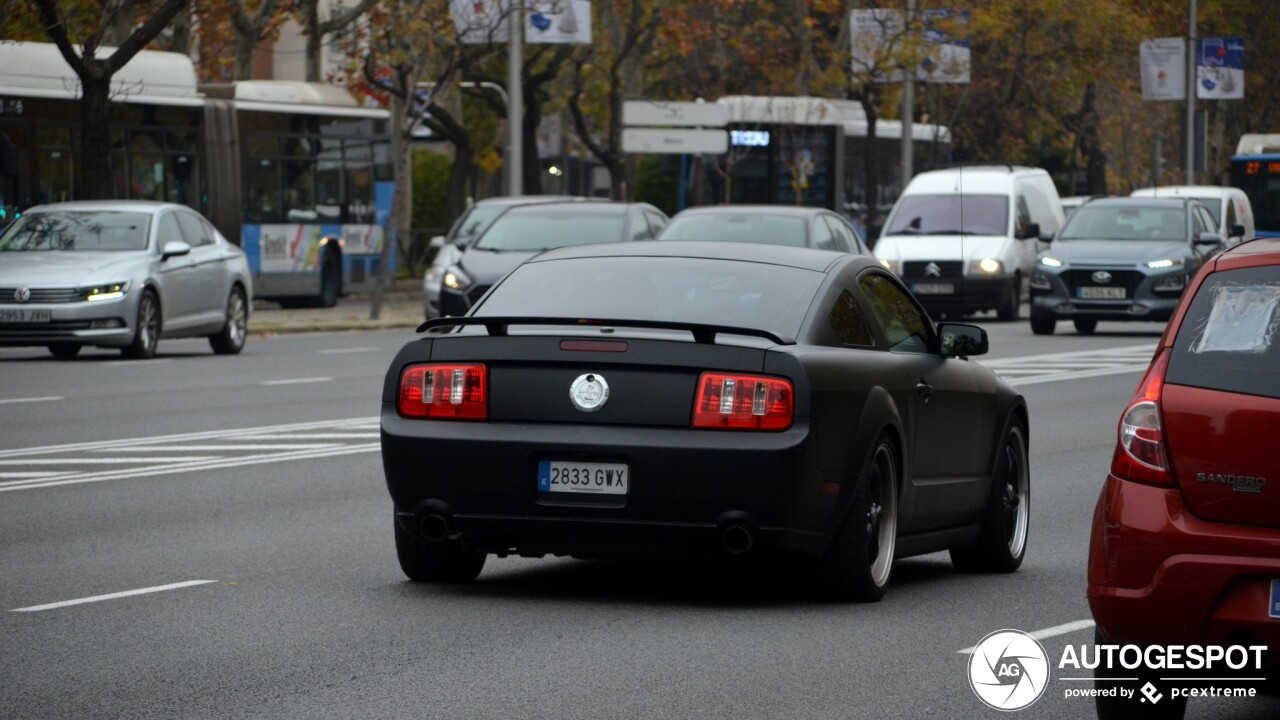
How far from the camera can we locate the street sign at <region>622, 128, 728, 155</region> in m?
42.5

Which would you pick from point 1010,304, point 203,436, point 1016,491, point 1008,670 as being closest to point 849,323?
point 1016,491

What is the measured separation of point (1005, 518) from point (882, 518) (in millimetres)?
1392

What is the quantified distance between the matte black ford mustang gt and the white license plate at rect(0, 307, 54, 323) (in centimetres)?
1442

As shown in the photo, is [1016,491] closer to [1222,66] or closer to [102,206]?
[102,206]

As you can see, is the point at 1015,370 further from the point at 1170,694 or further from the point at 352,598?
the point at 1170,694

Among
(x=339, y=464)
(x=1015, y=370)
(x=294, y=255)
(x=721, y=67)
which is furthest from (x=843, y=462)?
(x=721, y=67)

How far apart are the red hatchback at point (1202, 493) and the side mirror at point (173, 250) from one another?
61.6 feet

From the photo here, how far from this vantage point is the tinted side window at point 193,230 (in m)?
25.2

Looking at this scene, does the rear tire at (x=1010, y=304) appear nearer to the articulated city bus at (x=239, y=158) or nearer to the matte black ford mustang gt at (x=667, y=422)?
the articulated city bus at (x=239, y=158)

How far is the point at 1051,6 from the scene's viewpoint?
55.7m

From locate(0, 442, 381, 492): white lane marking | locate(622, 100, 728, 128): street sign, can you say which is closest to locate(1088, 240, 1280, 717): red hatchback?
locate(0, 442, 381, 492): white lane marking

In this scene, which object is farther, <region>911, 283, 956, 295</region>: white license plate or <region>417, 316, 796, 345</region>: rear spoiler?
<region>911, 283, 956, 295</region>: white license plate

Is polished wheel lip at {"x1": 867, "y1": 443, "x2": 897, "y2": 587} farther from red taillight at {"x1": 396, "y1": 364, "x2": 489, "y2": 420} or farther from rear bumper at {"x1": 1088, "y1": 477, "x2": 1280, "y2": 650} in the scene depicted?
rear bumper at {"x1": 1088, "y1": 477, "x2": 1280, "y2": 650}

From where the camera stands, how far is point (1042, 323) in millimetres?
31219
